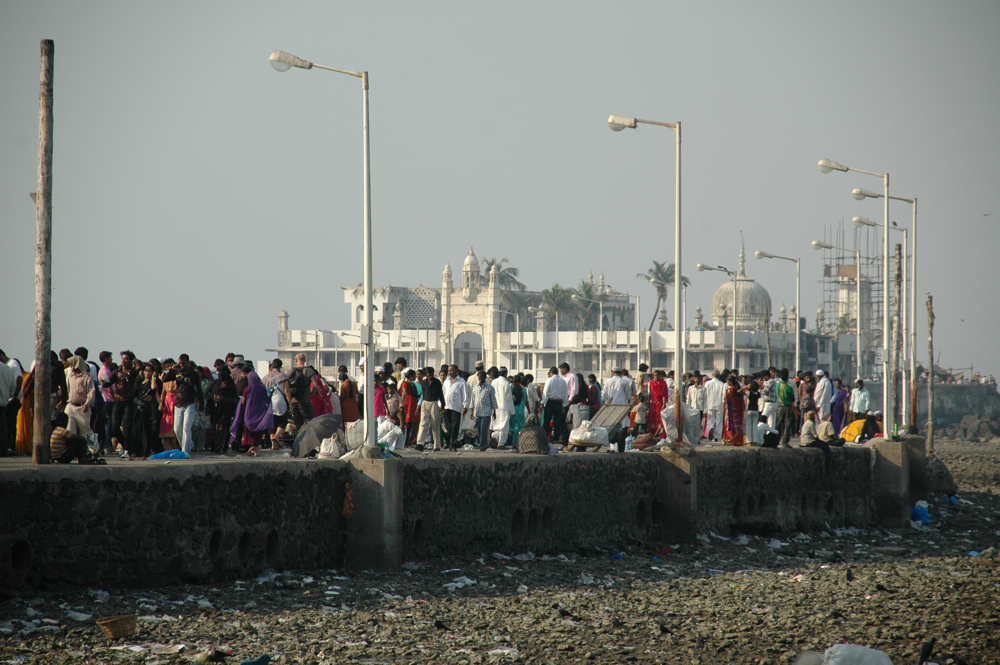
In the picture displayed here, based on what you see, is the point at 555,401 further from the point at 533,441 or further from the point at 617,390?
the point at 533,441

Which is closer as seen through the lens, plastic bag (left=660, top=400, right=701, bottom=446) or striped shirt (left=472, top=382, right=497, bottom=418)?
plastic bag (left=660, top=400, right=701, bottom=446)

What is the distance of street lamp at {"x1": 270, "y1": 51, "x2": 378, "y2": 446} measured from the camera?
13.1 m

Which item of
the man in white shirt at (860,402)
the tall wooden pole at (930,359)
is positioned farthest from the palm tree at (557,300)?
the man in white shirt at (860,402)

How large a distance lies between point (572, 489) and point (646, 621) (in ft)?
14.4

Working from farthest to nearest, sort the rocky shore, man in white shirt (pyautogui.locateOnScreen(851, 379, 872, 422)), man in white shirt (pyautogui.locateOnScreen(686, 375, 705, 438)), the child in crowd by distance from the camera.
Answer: man in white shirt (pyautogui.locateOnScreen(851, 379, 872, 422)), man in white shirt (pyautogui.locateOnScreen(686, 375, 705, 438)), the child in crowd, the rocky shore

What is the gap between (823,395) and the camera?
77.3 ft

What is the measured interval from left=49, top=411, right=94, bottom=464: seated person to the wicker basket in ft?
6.73

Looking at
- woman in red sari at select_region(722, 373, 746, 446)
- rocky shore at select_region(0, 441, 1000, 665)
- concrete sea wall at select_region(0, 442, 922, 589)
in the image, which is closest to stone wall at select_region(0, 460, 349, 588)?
concrete sea wall at select_region(0, 442, 922, 589)

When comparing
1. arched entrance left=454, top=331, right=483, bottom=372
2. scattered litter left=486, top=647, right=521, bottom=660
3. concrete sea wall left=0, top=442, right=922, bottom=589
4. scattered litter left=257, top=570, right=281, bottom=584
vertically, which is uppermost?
arched entrance left=454, top=331, right=483, bottom=372

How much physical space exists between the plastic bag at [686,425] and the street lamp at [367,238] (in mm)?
5956

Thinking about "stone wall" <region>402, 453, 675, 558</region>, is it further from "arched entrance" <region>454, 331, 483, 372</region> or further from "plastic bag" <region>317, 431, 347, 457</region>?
"arched entrance" <region>454, 331, 483, 372</region>

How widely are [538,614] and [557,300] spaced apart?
7912 centimetres

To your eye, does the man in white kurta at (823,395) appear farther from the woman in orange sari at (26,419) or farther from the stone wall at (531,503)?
the woman in orange sari at (26,419)

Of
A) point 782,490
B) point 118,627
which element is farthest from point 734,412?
point 118,627
